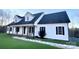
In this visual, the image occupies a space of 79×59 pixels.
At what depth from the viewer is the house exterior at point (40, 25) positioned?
348cm

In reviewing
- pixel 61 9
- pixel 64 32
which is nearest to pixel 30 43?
pixel 64 32

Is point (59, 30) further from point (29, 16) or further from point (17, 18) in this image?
point (17, 18)

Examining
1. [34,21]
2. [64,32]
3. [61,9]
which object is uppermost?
[61,9]

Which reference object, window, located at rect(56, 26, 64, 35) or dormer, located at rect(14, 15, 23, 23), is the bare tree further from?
window, located at rect(56, 26, 64, 35)

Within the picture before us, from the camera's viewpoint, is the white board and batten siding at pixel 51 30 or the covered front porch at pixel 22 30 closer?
the white board and batten siding at pixel 51 30

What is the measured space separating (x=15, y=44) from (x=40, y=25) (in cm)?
74

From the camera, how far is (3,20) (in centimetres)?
354

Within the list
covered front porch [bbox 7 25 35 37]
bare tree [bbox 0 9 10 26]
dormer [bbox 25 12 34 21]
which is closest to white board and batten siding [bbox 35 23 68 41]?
covered front porch [bbox 7 25 35 37]

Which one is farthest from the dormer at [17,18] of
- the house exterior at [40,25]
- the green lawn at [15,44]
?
the green lawn at [15,44]

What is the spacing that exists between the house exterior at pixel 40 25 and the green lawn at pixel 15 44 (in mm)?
170

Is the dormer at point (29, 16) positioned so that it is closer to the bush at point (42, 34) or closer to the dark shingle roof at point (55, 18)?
the dark shingle roof at point (55, 18)
